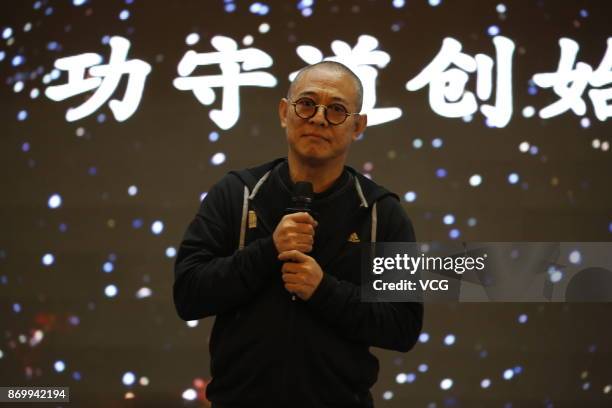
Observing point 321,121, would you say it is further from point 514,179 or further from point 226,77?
point 514,179

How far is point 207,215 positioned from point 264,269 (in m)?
0.19

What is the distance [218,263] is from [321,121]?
33cm

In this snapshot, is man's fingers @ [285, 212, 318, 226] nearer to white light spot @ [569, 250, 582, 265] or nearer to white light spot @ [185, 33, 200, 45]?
white light spot @ [569, 250, 582, 265]

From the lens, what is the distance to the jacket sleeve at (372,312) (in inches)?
51.8

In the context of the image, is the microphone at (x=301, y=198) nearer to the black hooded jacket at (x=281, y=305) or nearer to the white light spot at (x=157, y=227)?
the black hooded jacket at (x=281, y=305)

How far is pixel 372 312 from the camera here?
1.35 meters

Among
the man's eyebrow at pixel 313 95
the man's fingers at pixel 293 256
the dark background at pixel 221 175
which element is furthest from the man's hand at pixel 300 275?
the dark background at pixel 221 175

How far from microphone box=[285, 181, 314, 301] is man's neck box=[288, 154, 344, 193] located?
0.06 meters

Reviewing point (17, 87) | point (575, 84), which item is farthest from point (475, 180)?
point (17, 87)

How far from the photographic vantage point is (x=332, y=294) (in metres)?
1.31

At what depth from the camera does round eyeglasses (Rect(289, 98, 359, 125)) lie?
55.7 inches

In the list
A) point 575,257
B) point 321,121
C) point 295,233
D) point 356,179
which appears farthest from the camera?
point 575,257

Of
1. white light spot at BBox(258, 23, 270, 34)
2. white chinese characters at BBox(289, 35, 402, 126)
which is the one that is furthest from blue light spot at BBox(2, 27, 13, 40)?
white chinese characters at BBox(289, 35, 402, 126)

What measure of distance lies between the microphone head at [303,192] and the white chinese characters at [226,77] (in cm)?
156
